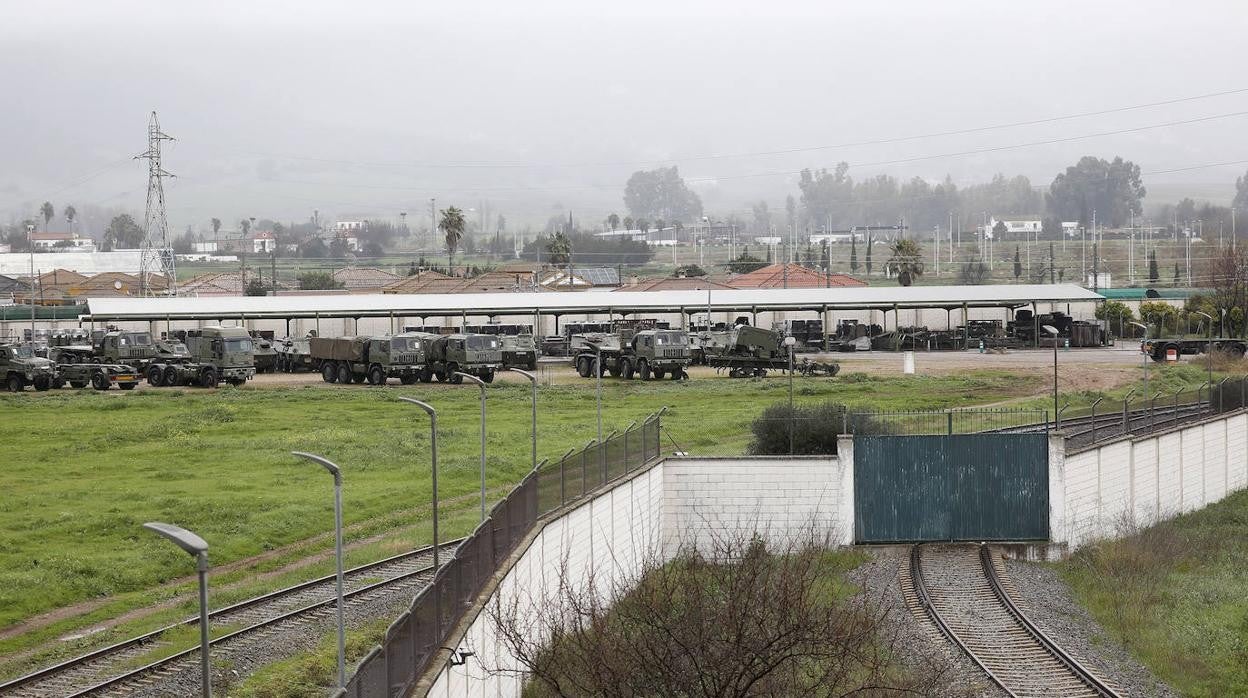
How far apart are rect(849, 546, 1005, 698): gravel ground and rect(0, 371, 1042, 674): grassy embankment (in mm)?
9604

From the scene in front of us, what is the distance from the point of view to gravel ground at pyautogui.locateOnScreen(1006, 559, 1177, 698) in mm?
23734

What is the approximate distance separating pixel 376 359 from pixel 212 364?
810cm

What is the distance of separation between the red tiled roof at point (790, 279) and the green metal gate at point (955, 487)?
321ft

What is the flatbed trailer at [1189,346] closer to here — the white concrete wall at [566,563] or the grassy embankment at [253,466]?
the grassy embankment at [253,466]

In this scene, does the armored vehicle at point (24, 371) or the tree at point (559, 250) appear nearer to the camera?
the armored vehicle at point (24, 371)

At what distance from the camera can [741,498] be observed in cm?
3344

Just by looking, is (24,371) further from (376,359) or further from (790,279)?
(790,279)

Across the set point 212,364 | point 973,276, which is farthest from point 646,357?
point 973,276

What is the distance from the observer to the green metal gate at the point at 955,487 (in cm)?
3447

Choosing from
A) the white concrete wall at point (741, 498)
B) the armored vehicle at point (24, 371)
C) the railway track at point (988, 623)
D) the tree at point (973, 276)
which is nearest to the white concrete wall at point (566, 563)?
the white concrete wall at point (741, 498)

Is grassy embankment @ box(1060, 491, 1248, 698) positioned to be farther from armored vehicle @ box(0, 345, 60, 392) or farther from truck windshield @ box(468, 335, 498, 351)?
armored vehicle @ box(0, 345, 60, 392)

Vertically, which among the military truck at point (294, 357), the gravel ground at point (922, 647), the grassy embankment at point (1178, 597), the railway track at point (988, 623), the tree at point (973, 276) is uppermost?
the tree at point (973, 276)

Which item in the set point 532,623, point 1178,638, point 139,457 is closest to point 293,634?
point 532,623

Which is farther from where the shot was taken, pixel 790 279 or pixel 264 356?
pixel 790 279
